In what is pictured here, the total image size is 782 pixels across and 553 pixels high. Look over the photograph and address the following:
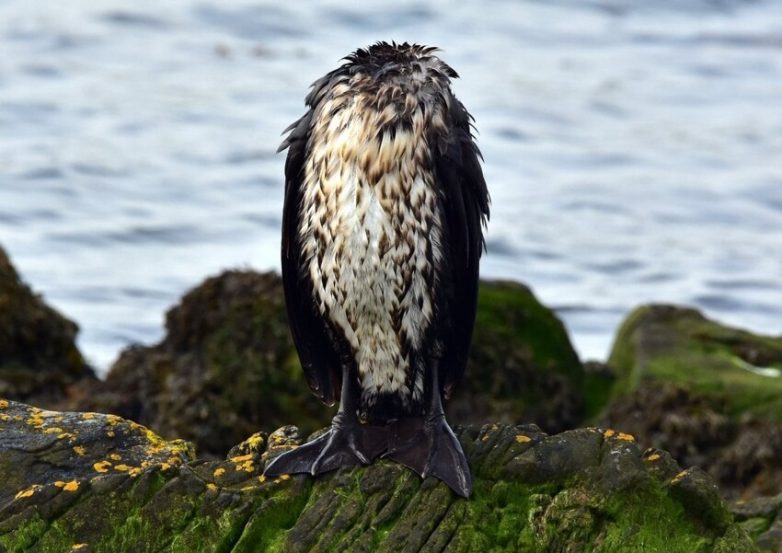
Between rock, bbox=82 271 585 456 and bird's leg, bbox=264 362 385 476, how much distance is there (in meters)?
3.75

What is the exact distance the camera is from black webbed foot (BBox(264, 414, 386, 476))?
5828 millimetres

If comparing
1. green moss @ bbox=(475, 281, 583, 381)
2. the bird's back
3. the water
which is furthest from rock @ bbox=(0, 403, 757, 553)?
the water

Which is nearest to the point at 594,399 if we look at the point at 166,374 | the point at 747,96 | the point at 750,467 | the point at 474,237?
the point at 750,467

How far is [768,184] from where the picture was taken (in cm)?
2095

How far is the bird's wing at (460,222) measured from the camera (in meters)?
6.11

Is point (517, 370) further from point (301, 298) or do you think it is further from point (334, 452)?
point (334, 452)

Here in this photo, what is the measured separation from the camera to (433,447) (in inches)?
229

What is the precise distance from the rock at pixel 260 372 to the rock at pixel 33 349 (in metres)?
0.34

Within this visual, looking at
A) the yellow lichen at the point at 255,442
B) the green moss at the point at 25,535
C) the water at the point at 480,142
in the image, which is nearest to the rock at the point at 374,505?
the green moss at the point at 25,535

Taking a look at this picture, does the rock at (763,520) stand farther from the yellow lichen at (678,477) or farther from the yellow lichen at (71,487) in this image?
the yellow lichen at (71,487)

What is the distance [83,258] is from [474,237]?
40.8 ft

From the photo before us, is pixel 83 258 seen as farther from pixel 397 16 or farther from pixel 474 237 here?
pixel 474 237

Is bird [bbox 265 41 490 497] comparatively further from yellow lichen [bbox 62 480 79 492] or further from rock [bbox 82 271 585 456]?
rock [bbox 82 271 585 456]

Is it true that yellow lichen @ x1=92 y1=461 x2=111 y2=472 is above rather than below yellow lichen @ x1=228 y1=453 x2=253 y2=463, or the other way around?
below
